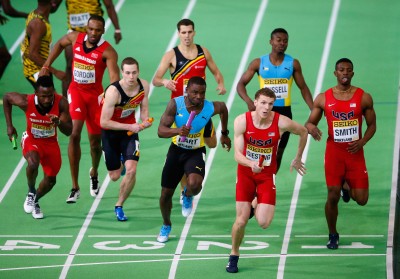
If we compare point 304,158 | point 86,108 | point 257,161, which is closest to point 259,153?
point 257,161

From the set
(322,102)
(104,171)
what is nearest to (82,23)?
(104,171)

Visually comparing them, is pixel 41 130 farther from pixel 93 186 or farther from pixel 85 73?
pixel 93 186

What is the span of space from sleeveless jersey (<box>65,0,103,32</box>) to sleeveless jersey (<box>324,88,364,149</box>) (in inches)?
277

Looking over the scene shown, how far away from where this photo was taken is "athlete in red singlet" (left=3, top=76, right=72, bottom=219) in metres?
15.6

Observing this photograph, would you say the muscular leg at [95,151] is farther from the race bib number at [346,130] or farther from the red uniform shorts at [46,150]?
the race bib number at [346,130]

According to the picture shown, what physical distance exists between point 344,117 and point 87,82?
3766 mm

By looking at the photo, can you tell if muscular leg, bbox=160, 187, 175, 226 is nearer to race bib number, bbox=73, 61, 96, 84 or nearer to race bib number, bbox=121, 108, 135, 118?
race bib number, bbox=121, 108, 135, 118

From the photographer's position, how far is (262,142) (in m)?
14.4

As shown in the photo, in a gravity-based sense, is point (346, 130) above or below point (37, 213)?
above

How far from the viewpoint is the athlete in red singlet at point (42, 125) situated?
615 inches

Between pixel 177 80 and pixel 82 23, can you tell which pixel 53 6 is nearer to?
pixel 82 23

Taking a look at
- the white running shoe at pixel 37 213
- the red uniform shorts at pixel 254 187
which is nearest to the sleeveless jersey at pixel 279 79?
the red uniform shorts at pixel 254 187

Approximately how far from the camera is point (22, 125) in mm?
20125

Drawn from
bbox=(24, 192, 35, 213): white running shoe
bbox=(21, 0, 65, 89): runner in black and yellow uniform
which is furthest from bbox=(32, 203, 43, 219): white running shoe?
bbox=(21, 0, 65, 89): runner in black and yellow uniform
